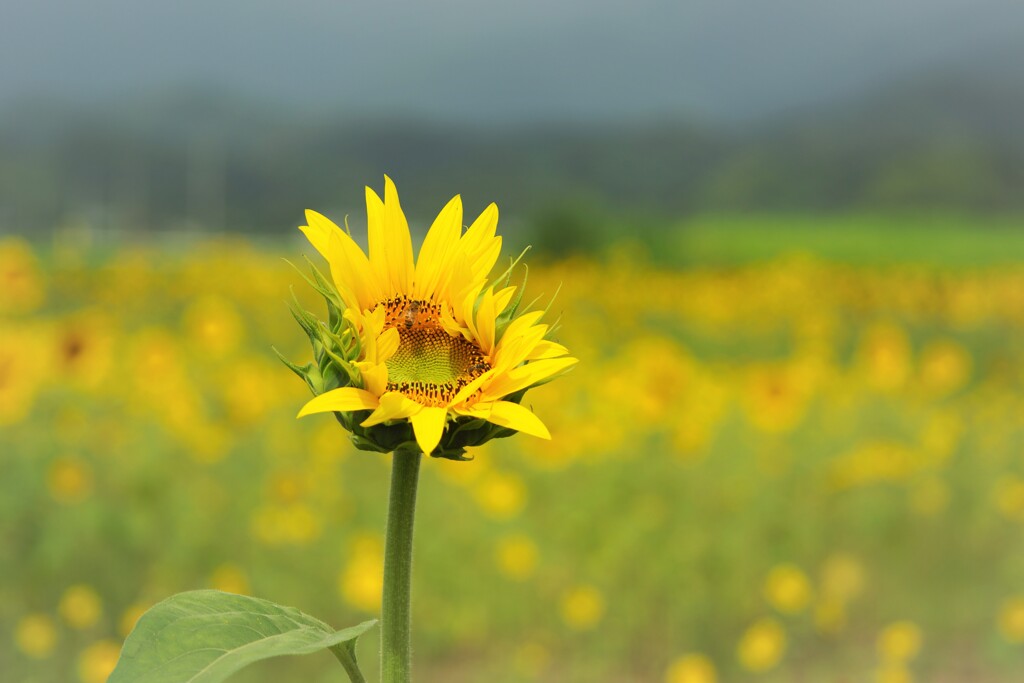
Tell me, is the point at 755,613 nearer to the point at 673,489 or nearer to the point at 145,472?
the point at 673,489

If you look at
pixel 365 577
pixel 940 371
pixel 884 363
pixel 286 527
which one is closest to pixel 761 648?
pixel 365 577

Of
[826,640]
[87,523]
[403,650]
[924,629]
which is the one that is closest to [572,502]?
[826,640]

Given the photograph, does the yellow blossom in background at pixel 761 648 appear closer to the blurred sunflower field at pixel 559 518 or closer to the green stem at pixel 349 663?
the blurred sunflower field at pixel 559 518

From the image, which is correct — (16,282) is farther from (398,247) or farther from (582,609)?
(398,247)

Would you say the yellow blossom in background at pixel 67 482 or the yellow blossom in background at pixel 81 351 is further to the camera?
the yellow blossom in background at pixel 81 351

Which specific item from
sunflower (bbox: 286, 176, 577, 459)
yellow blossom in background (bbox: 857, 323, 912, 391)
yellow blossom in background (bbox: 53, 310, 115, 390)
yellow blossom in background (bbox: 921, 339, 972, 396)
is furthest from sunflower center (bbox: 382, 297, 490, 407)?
yellow blossom in background (bbox: 921, 339, 972, 396)

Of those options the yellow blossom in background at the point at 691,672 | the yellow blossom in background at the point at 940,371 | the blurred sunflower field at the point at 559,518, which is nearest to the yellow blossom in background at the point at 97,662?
the blurred sunflower field at the point at 559,518

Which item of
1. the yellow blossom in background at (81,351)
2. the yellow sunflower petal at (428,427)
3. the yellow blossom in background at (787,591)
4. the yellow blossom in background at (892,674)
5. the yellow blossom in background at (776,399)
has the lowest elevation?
the yellow blossom in background at (892,674)
